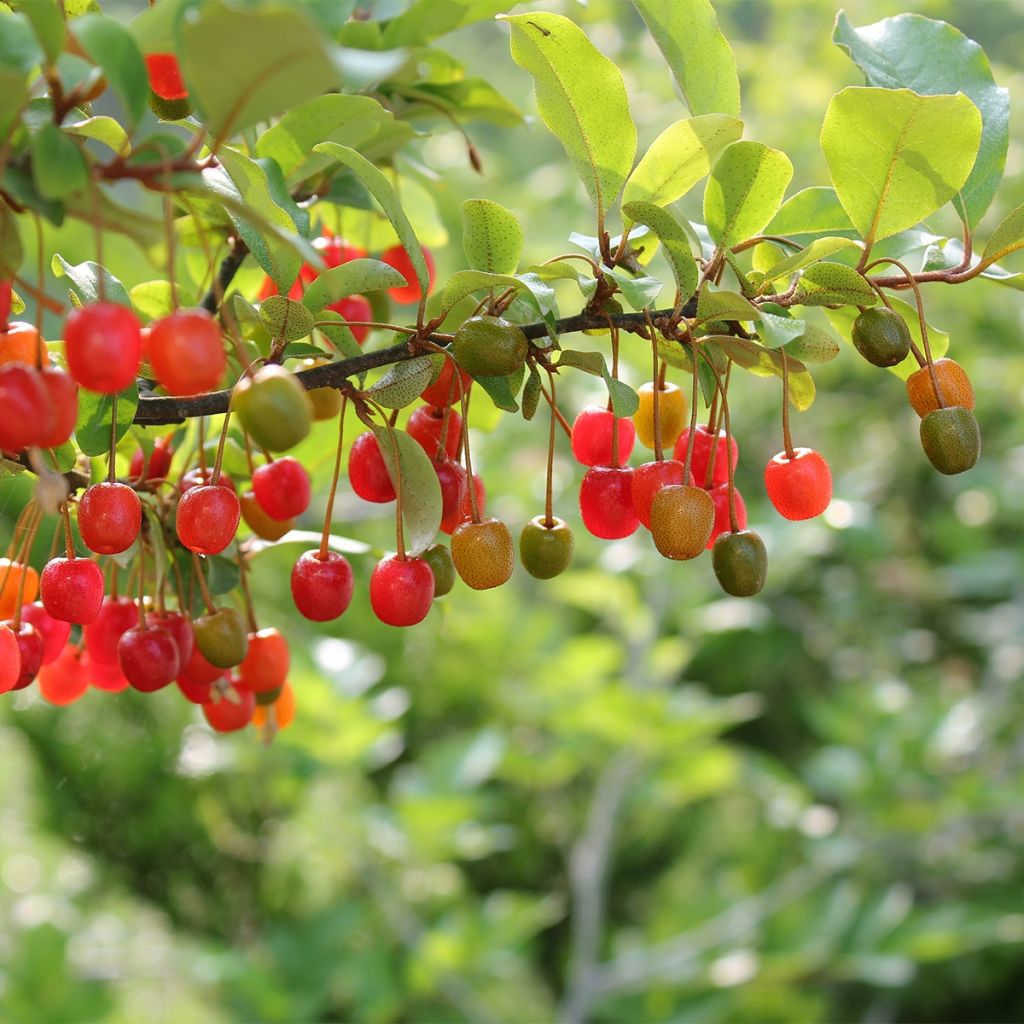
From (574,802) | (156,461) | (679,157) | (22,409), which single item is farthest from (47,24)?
(574,802)

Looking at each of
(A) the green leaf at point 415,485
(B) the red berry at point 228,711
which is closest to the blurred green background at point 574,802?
(B) the red berry at point 228,711

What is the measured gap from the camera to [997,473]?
3.35 metres

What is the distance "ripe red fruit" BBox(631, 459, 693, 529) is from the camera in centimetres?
72

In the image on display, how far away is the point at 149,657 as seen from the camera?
74 cm

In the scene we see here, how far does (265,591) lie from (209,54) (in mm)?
2527

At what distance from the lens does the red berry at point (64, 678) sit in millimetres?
867

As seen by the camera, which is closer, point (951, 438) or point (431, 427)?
point (951, 438)

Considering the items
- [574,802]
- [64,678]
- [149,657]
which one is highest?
[149,657]

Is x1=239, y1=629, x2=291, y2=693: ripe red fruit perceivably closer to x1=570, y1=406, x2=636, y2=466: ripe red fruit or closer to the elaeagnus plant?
the elaeagnus plant

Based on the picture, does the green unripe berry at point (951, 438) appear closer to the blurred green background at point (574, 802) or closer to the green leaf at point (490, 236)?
the green leaf at point (490, 236)

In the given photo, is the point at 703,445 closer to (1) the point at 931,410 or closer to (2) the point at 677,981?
(1) the point at 931,410

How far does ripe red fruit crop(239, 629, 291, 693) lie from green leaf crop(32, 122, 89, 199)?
1.51ft

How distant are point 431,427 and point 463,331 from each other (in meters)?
0.17

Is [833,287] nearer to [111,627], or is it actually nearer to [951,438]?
[951,438]
